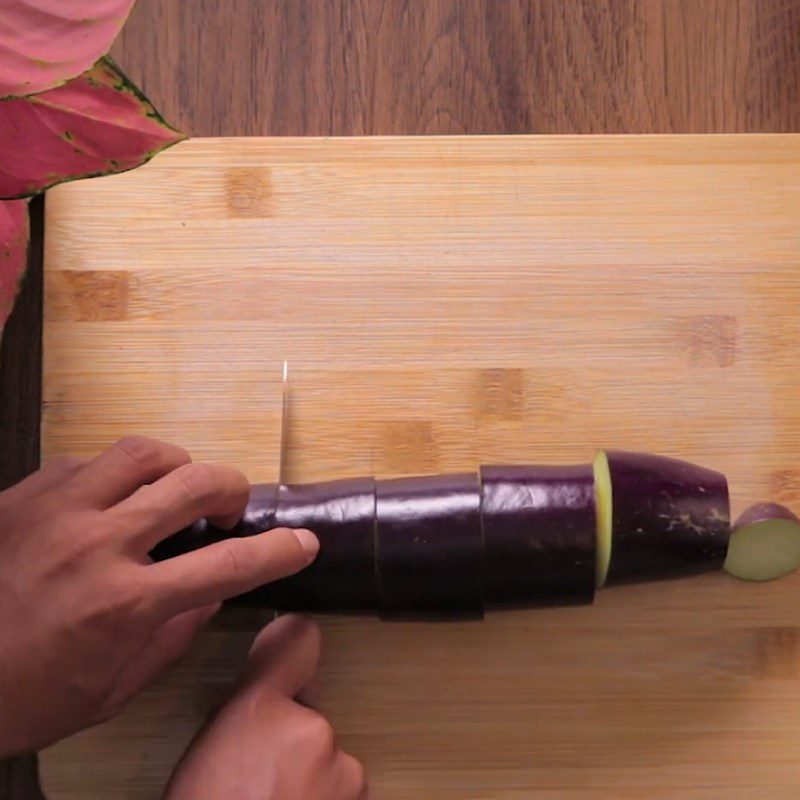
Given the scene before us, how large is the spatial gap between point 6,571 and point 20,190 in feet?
1.88

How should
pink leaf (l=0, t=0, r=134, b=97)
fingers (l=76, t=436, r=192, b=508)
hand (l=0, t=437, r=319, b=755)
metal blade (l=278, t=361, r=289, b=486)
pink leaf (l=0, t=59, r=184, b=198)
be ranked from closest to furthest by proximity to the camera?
pink leaf (l=0, t=0, r=134, b=97) < pink leaf (l=0, t=59, r=184, b=198) < hand (l=0, t=437, r=319, b=755) < fingers (l=76, t=436, r=192, b=508) < metal blade (l=278, t=361, r=289, b=486)

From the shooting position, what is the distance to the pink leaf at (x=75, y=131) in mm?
1224

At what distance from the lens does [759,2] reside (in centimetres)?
186

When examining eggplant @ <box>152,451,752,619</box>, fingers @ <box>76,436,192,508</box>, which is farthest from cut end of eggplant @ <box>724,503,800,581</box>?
fingers @ <box>76,436,192,508</box>

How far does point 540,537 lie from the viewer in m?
1.51

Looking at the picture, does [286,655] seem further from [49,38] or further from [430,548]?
[49,38]

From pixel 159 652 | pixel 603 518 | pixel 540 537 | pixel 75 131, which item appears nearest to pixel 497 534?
pixel 540 537

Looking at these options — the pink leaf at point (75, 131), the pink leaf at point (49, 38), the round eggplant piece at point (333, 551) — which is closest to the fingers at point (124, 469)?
the round eggplant piece at point (333, 551)

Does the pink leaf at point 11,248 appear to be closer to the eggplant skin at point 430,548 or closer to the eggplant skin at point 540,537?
the eggplant skin at point 430,548

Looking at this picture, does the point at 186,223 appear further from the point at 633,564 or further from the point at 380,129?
the point at 633,564

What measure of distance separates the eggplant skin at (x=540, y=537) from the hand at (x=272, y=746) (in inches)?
14.4

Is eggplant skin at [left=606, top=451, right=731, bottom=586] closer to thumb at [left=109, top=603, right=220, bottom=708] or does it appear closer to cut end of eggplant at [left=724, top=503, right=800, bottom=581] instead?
cut end of eggplant at [left=724, top=503, right=800, bottom=581]

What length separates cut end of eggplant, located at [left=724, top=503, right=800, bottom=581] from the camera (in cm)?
159

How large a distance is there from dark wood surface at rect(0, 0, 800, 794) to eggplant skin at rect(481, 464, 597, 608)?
754mm
